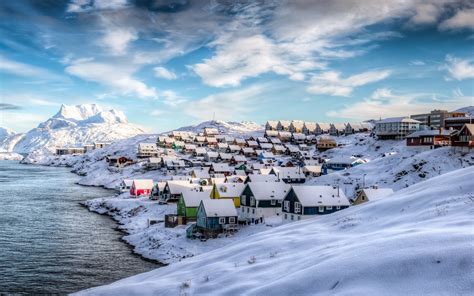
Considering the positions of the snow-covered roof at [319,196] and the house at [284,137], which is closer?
the snow-covered roof at [319,196]

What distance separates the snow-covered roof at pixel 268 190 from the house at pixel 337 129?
448 feet

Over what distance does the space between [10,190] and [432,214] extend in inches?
4683

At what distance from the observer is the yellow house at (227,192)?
223ft

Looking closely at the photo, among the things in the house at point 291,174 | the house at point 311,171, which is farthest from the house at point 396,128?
the house at point 291,174

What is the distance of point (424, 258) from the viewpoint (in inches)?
428

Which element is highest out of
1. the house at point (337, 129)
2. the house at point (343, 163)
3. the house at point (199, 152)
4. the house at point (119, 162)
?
the house at point (337, 129)

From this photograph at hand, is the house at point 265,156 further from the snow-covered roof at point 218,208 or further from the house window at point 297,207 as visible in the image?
the house window at point 297,207

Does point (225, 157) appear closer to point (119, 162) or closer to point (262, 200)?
point (119, 162)

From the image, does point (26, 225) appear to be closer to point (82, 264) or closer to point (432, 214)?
point (82, 264)

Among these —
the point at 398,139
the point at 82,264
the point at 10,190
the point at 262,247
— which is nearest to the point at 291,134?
the point at 398,139

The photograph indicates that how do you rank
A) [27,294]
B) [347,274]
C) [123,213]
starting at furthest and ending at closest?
[123,213] < [27,294] < [347,274]

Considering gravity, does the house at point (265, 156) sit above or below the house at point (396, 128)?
below

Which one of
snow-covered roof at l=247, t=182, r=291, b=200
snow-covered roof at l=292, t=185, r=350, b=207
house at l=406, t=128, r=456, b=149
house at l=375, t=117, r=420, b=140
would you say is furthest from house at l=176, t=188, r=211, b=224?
house at l=375, t=117, r=420, b=140

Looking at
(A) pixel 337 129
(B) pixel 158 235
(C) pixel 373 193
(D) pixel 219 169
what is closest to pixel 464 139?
(C) pixel 373 193
